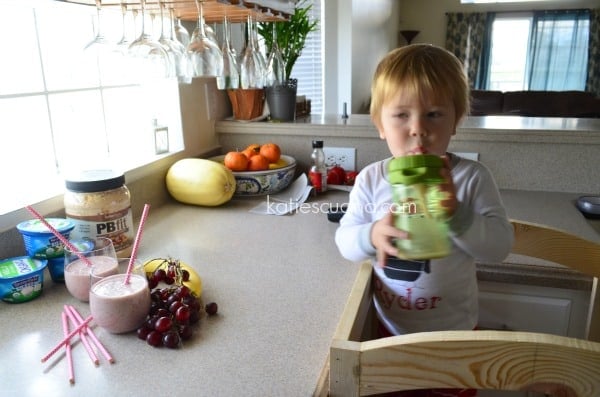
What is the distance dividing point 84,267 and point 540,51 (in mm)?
7887

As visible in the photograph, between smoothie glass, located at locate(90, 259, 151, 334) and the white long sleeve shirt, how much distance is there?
372 millimetres

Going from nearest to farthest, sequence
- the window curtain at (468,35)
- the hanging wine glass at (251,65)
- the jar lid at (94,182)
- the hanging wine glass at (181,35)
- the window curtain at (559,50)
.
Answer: the jar lid at (94,182) → the hanging wine glass at (181,35) → the hanging wine glass at (251,65) → the window curtain at (559,50) → the window curtain at (468,35)

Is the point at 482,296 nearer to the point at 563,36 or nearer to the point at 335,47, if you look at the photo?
the point at 335,47

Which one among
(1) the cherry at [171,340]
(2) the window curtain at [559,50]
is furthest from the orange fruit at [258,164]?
(2) the window curtain at [559,50]

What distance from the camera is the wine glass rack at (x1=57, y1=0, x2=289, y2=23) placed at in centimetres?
110

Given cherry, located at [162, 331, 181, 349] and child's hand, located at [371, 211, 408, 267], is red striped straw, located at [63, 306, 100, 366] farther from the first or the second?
child's hand, located at [371, 211, 408, 267]

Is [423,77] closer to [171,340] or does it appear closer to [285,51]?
[171,340]

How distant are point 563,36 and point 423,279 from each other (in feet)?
25.2

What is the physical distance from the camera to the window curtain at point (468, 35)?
7227 millimetres

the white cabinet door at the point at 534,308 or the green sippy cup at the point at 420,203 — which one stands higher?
the green sippy cup at the point at 420,203

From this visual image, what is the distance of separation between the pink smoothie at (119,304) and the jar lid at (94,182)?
0.28 m

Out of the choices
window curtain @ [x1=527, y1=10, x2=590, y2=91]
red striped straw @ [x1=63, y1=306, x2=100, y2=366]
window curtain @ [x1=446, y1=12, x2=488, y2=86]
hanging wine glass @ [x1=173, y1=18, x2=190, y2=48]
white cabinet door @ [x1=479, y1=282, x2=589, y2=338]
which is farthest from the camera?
window curtain @ [x1=446, y1=12, x2=488, y2=86]

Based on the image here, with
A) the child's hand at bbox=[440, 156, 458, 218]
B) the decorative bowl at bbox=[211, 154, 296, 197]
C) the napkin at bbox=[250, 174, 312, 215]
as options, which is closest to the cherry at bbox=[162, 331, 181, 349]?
the child's hand at bbox=[440, 156, 458, 218]

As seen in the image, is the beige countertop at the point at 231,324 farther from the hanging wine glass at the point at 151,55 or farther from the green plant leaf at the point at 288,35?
the green plant leaf at the point at 288,35
